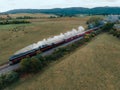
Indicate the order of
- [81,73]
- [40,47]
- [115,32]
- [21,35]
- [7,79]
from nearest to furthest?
[7,79] → [81,73] → [40,47] → [115,32] → [21,35]

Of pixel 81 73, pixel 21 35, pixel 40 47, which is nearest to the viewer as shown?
pixel 81 73

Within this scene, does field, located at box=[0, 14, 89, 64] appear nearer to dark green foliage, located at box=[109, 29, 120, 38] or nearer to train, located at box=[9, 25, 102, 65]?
train, located at box=[9, 25, 102, 65]

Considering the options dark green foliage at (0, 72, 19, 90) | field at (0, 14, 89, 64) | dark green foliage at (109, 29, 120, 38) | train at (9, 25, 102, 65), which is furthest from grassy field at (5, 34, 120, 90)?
field at (0, 14, 89, 64)

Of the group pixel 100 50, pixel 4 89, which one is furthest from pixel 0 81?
pixel 100 50

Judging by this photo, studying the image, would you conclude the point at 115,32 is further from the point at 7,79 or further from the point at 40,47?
the point at 7,79

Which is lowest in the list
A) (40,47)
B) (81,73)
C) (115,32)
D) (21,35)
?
(21,35)

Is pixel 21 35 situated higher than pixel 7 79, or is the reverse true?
pixel 7 79

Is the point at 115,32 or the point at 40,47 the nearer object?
the point at 40,47

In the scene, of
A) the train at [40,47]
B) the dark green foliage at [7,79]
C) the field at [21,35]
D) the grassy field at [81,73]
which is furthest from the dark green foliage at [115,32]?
the dark green foliage at [7,79]

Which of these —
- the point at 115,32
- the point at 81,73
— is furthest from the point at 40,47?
the point at 115,32

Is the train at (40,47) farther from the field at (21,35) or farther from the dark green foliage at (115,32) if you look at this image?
the dark green foliage at (115,32)
